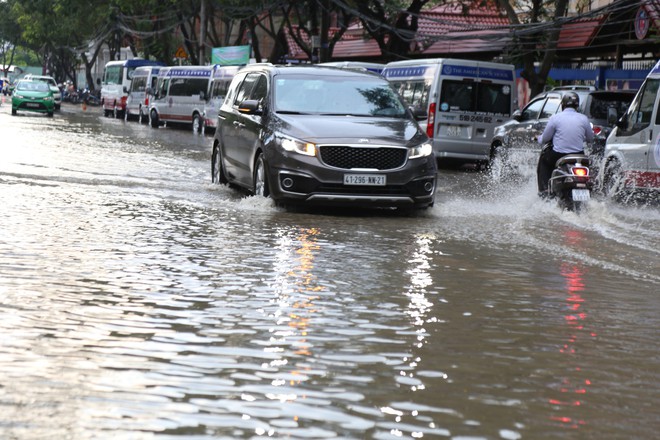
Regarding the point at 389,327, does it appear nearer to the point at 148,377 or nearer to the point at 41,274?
the point at 148,377

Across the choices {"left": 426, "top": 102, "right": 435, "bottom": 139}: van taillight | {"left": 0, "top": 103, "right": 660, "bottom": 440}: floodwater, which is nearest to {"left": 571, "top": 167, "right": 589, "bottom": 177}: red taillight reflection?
{"left": 0, "top": 103, "right": 660, "bottom": 440}: floodwater

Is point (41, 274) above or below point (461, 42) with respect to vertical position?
below

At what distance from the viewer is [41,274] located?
8.52 m

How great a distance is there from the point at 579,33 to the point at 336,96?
20092mm

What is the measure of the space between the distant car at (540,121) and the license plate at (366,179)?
5934mm

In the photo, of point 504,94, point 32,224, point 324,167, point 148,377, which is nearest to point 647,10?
point 504,94

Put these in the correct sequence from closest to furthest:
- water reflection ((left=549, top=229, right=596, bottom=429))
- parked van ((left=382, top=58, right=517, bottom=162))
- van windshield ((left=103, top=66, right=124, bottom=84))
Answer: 1. water reflection ((left=549, top=229, right=596, bottom=429))
2. parked van ((left=382, top=58, right=517, bottom=162))
3. van windshield ((left=103, top=66, right=124, bottom=84))

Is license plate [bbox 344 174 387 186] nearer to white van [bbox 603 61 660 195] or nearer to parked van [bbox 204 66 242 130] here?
white van [bbox 603 61 660 195]

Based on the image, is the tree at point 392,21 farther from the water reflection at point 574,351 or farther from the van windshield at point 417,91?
the water reflection at point 574,351

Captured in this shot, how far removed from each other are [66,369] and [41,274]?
3009mm

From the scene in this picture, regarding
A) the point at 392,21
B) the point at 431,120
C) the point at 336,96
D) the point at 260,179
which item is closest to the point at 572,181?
the point at 336,96

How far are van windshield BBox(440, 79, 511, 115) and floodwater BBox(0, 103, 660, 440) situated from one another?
43.7 ft

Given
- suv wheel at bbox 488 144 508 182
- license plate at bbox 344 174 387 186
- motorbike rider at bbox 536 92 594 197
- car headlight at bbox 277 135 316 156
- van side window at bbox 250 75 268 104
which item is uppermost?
van side window at bbox 250 75 268 104

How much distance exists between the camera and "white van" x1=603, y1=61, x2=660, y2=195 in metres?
16.1
